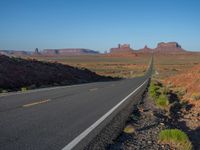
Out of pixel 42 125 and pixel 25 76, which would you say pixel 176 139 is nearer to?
pixel 42 125

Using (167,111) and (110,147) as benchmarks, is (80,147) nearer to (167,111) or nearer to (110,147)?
(110,147)

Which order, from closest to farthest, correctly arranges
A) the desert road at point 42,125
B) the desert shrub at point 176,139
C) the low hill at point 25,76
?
the desert road at point 42,125
the desert shrub at point 176,139
the low hill at point 25,76

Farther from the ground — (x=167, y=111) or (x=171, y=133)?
(x=171, y=133)

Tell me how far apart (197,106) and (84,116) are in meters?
8.10

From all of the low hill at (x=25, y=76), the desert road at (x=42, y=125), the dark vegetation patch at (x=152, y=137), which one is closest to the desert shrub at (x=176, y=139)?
the dark vegetation patch at (x=152, y=137)

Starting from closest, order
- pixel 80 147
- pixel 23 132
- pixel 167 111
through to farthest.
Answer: pixel 80 147, pixel 23 132, pixel 167 111

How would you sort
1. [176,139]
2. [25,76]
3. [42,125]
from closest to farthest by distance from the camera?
[176,139] → [42,125] → [25,76]

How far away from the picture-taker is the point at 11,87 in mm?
24953

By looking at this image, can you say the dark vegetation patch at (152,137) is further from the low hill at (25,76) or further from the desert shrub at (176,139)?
the low hill at (25,76)

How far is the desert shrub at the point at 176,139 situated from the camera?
728 cm

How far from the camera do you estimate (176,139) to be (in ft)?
25.1

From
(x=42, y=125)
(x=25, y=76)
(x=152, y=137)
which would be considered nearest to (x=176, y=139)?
(x=152, y=137)

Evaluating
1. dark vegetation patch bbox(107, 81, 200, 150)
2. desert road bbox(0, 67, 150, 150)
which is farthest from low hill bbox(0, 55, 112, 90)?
dark vegetation patch bbox(107, 81, 200, 150)

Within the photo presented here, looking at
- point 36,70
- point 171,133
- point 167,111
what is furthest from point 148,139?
point 36,70
